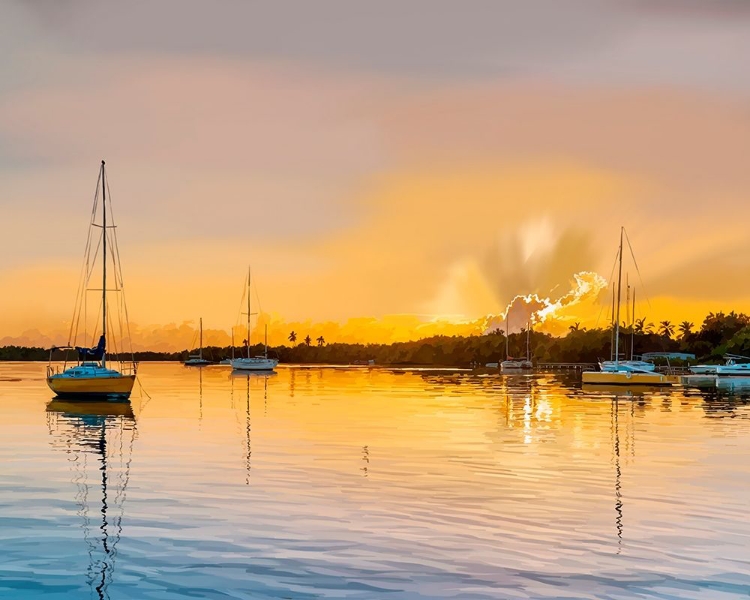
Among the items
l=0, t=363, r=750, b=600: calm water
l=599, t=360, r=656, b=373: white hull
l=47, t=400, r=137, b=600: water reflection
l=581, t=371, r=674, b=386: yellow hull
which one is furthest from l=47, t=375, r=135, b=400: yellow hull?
l=599, t=360, r=656, b=373: white hull

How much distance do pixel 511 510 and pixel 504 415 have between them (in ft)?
133

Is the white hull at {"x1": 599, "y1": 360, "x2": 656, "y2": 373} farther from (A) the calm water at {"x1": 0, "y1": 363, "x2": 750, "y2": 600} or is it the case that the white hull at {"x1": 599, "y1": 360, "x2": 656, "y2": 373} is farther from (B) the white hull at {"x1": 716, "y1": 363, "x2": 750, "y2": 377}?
(A) the calm water at {"x1": 0, "y1": 363, "x2": 750, "y2": 600}

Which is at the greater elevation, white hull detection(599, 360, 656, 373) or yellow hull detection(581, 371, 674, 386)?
white hull detection(599, 360, 656, 373)

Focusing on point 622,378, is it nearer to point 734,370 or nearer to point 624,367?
point 624,367

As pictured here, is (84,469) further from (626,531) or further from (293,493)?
(626,531)

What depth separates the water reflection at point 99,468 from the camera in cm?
2094

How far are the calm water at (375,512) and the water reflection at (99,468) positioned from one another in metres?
0.12

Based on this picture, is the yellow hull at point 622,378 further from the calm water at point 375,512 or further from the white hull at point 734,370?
the calm water at point 375,512

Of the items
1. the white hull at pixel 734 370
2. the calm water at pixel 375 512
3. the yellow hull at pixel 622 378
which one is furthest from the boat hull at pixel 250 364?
the calm water at pixel 375 512

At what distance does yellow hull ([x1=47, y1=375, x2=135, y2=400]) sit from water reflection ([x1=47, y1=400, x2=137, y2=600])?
6.91 ft

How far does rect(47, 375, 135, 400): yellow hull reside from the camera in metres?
75.8

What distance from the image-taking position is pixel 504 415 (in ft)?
217

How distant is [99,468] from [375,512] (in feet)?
51.7

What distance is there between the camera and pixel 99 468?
119 feet
